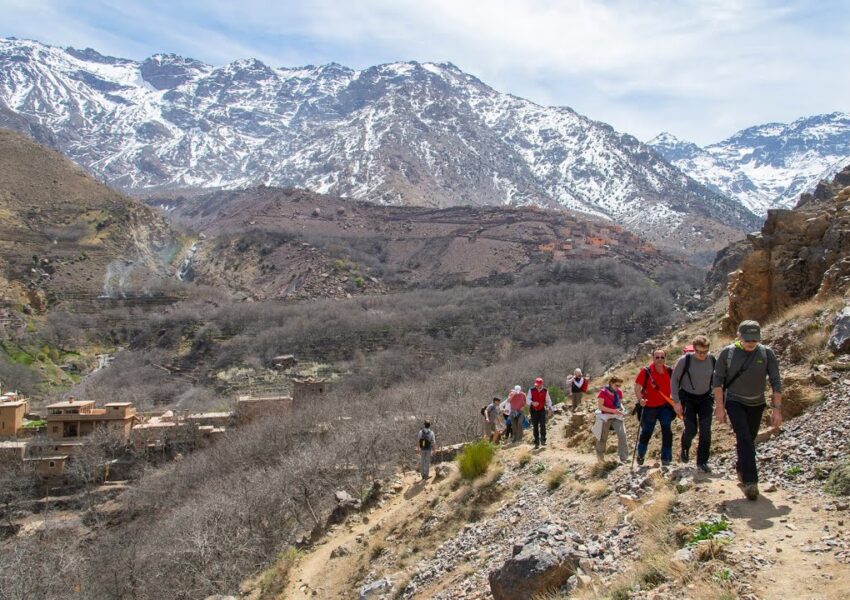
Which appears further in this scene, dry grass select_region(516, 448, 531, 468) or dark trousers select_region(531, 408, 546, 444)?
dark trousers select_region(531, 408, 546, 444)

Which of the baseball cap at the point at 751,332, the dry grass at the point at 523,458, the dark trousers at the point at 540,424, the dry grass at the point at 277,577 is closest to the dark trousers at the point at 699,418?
the baseball cap at the point at 751,332

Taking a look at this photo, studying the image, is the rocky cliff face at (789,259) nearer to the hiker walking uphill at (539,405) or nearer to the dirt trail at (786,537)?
the hiker walking uphill at (539,405)

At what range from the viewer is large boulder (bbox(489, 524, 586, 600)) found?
6555mm

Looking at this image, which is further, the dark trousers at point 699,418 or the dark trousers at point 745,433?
the dark trousers at point 699,418

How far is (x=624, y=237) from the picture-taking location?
107375 mm

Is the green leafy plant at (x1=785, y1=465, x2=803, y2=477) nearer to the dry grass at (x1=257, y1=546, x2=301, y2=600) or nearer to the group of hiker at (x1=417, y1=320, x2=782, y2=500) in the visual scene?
the group of hiker at (x1=417, y1=320, x2=782, y2=500)

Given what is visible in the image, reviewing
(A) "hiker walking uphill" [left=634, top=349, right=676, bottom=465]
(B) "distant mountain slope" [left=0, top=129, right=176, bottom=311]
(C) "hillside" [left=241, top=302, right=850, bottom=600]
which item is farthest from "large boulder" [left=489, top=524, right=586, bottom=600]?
(B) "distant mountain slope" [left=0, top=129, right=176, bottom=311]

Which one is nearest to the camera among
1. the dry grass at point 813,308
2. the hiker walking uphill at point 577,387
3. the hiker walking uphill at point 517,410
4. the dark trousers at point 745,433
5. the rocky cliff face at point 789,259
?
the dark trousers at point 745,433

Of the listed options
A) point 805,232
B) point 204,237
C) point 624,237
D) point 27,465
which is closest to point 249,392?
point 27,465

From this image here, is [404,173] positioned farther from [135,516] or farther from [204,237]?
[135,516]

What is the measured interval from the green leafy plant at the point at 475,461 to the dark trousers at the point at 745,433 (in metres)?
6.33

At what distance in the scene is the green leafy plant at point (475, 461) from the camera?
1304 centimetres

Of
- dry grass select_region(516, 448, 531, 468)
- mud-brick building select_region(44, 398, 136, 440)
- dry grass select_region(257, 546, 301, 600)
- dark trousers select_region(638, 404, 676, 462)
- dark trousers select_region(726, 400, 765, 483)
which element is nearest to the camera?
dark trousers select_region(726, 400, 765, 483)

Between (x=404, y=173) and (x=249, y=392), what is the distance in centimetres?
13018
